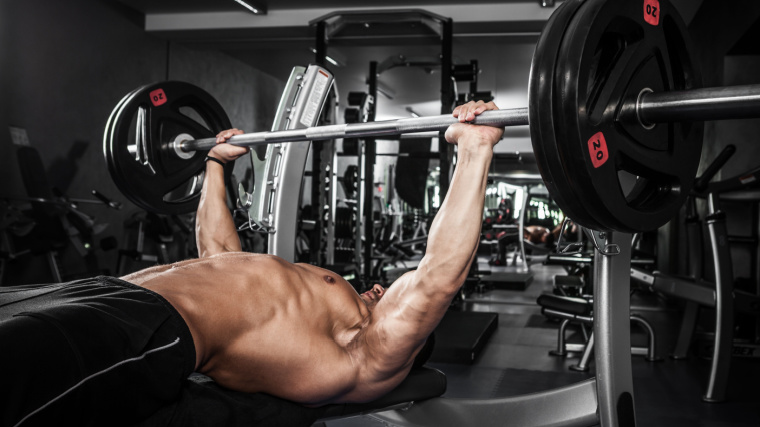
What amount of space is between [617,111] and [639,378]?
2326 mm

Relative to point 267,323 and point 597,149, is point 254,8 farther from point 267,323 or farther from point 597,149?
point 597,149

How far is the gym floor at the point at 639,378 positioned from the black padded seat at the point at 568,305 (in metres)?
0.30

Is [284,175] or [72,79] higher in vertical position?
[72,79]

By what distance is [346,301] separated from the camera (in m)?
1.49

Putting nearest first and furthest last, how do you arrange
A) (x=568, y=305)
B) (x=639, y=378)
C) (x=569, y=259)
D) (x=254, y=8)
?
(x=639, y=378)
(x=568, y=305)
(x=569, y=259)
(x=254, y=8)

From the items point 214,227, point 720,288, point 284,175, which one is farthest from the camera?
point 720,288

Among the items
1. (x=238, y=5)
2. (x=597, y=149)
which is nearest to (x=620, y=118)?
(x=597, y=149)

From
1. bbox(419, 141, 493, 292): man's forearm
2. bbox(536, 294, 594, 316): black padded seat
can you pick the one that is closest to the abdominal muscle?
bbox(419, 141, 493, 292): man's forearm

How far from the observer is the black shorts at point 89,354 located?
87 cm

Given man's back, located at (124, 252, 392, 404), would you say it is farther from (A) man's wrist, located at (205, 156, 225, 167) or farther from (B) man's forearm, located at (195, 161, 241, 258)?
(A) man's wrist, located at (205, 156, 225, 167)

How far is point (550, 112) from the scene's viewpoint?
3.07 ft

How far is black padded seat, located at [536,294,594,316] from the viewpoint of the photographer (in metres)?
3.22

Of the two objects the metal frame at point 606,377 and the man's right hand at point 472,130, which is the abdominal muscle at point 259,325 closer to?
the metal frame at point 606,377

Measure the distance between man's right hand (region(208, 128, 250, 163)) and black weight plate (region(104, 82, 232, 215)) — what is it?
233 millimetres
